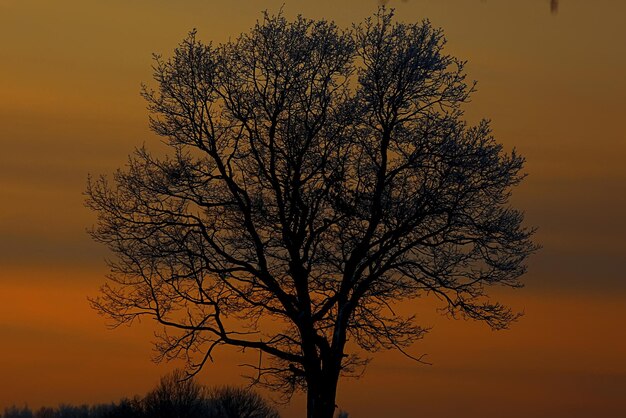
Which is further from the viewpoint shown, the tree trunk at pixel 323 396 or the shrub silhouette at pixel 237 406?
the shrub silhouette at pixel 237 406

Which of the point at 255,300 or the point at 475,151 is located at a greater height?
the point at 475,151

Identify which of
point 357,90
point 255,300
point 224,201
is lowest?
point 255,300

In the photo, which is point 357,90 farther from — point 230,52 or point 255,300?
point 255,300

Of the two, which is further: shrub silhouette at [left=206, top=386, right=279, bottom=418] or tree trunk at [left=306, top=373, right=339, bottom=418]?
shrub silhouette at [left=206, top=386, right=279, bottom=418]

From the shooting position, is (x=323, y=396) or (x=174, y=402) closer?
(x=323, y=396)

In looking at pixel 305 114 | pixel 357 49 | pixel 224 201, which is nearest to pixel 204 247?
pixel 224 201

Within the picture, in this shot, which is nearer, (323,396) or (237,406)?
(323,396)

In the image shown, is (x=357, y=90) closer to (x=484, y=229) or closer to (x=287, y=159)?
(x=287, y=159)

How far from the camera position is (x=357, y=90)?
122ft

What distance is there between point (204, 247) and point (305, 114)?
4.89m

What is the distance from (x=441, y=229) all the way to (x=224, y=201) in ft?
21.3

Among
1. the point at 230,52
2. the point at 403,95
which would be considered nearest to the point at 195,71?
the point at 230,52

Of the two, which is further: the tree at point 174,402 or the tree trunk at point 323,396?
the tree at point 174,402

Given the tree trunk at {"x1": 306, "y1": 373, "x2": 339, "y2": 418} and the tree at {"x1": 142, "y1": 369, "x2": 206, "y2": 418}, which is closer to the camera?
the tree trunk at {"x1": 306, "y1": 373, "x2": 339, "y2": 418}
